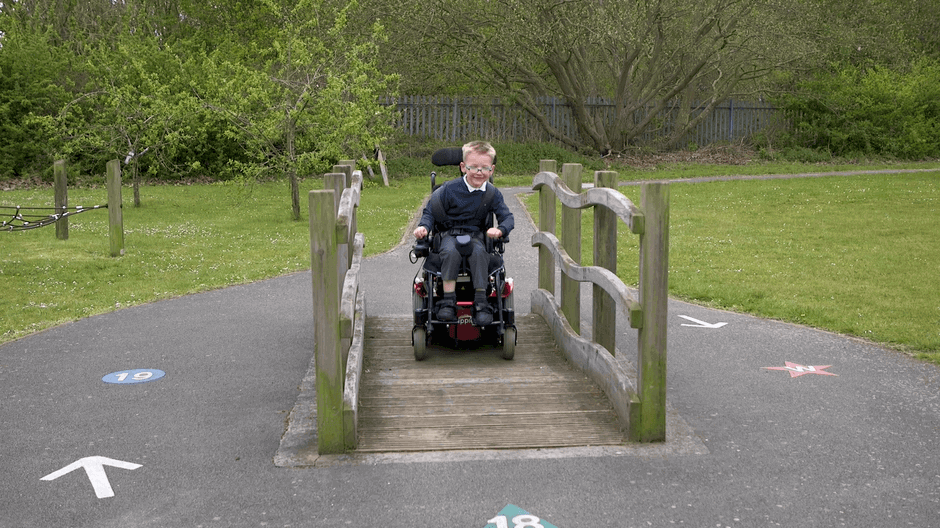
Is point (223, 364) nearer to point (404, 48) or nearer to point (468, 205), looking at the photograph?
point (468, 205)

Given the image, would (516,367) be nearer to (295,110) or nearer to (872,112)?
(295,110)

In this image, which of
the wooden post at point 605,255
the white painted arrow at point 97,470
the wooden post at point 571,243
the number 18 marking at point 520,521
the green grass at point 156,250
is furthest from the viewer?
the green grass at point 156,250

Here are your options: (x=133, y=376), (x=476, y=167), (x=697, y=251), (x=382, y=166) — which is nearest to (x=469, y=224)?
(x=476, y=167)

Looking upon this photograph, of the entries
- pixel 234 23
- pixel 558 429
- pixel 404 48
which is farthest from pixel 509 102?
pixel 558 429

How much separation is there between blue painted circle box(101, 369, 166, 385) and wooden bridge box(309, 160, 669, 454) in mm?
1655

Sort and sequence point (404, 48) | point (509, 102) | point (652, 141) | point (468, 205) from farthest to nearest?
1. point (652, 141)
2. point (509, 102)
3. point (404, 48)
4. point (468, 205)

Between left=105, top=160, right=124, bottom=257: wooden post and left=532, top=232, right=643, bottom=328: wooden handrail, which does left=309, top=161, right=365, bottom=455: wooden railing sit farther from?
left=105, top=160, right=124, bottom=257: wooden post

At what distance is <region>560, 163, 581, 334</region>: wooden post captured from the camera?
773cm

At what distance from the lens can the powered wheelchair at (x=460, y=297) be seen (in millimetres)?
7156

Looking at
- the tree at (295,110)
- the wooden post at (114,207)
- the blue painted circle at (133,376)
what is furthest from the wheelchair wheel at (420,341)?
the tree at (295,110)

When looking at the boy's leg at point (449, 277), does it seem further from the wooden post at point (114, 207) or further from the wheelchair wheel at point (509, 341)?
the wooden post at point (114, 207)

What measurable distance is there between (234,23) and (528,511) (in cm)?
4131

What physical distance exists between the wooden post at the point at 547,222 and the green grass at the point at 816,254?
2.46m

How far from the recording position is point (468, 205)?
7.38 metres
